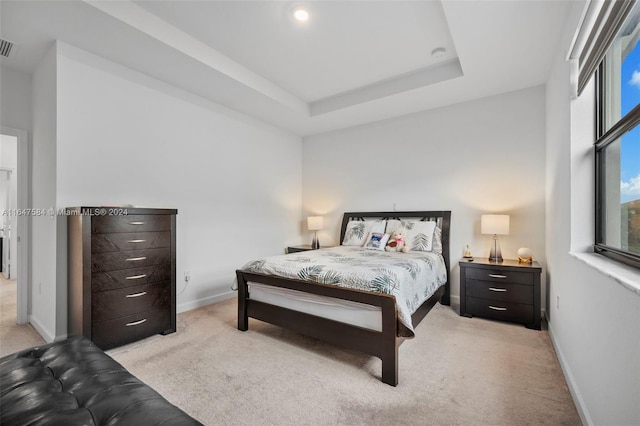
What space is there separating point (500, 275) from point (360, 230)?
5.99 feet

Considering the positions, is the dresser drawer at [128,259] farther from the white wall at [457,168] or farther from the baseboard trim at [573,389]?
the baseboard trim at [573,389]

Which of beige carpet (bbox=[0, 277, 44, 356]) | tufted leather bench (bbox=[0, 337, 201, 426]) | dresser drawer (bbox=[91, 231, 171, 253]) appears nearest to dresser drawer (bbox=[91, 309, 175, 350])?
dresser drawer (bbox=[91, 231, 171, 253])

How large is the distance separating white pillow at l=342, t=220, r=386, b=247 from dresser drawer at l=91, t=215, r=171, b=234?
2422mm

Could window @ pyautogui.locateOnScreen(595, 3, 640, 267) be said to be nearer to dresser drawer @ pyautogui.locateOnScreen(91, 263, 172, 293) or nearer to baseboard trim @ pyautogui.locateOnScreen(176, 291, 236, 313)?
dresser drawer @ pyautogui.locateOnScreen(91, 263, 172, 293)

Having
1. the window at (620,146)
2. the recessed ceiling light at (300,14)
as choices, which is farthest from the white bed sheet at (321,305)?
the recessed ceiling light at (300,14)

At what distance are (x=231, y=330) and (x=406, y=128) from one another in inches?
137

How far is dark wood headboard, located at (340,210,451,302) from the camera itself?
12.1ft

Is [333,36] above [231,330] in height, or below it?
above

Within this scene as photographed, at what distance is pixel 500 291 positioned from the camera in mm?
3016

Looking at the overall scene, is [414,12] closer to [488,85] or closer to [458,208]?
[488,85]

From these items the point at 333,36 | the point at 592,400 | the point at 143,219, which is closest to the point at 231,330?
the point at 143,219

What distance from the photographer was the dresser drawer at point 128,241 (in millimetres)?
2332

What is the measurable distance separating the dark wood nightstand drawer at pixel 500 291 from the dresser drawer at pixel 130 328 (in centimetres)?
316

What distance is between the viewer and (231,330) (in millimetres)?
2828
